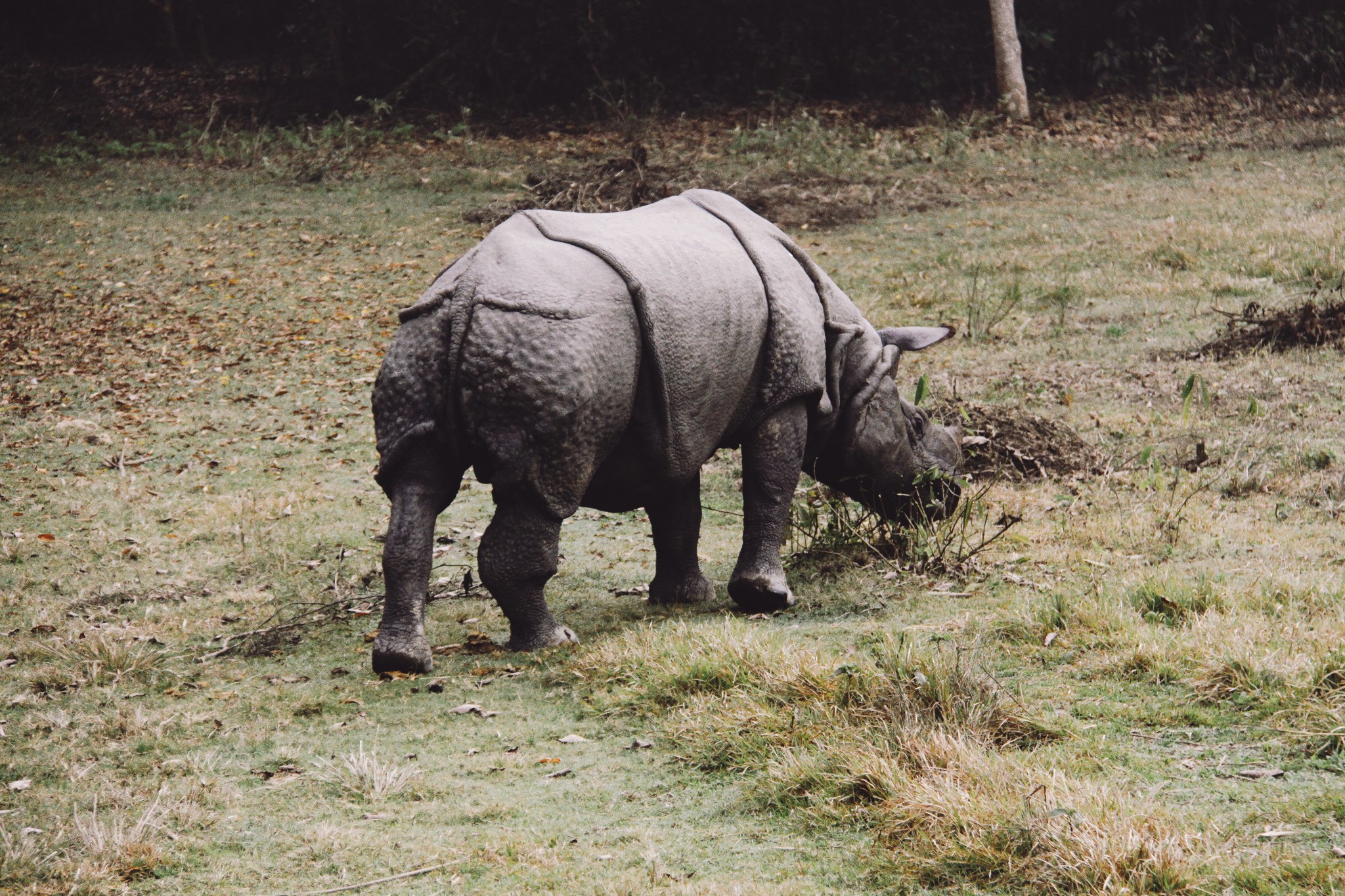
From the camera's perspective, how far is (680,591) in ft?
22.3

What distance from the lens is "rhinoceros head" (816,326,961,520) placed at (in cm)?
682

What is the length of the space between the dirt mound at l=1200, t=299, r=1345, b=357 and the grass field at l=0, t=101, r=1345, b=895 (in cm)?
26

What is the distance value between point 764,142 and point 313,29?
33.0ft

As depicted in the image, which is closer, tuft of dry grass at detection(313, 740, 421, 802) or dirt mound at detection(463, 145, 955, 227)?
tuft of dry grass at detection(313, 740, 421, 802)

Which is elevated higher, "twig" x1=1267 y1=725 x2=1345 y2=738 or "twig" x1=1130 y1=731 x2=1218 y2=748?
"twig" x1=1267 y1=725 x2=1345 y2=738

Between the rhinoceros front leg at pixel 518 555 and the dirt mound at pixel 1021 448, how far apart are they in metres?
3.66

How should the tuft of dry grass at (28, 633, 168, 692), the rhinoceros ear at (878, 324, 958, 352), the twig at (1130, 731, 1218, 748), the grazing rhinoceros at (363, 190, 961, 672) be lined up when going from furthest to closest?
the rhinoceros ear at (878, 324, 958, 352)
the tuft of dry grass at (28, 633, 168, 692)
the grazing rhinoceros at (363, 190, 961, 672)
the twig at (1130, 731, 1218, 748)

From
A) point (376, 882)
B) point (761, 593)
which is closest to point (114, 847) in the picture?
point (376, 882)

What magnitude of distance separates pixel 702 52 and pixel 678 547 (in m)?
19.6

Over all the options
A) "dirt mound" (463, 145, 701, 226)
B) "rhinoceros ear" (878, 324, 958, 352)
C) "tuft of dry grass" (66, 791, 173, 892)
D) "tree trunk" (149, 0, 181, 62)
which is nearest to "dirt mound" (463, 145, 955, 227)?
"dirt mound" (463, 145, 701, 226)

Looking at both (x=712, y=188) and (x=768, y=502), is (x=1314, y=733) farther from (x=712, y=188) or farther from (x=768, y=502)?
(x=712, y=188)

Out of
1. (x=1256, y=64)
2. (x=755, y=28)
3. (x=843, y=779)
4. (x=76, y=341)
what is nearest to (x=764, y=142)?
(x=755, y=28)

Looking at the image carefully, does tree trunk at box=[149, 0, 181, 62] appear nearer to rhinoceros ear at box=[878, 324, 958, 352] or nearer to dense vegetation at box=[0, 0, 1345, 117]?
dense vegetation at box=[0, 0, 1345, 117]

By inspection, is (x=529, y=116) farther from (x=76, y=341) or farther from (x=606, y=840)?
(x=606, y=840)
